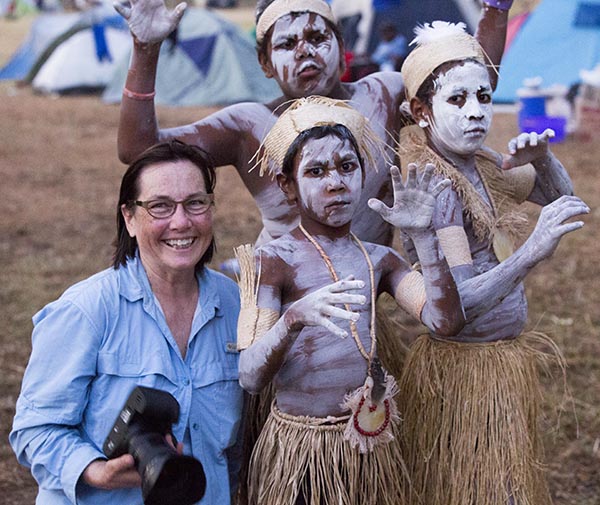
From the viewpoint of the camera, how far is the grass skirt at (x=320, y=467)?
2.12 meters

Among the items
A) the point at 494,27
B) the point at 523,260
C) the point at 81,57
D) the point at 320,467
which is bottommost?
the point at 320,467

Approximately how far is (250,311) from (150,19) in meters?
0.86

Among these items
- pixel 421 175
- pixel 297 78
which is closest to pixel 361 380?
pixel 421 175

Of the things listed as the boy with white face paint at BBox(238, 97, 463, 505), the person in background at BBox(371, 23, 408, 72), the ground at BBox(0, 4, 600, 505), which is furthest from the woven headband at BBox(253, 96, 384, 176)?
the person in background at BBox(371, 23, 408, 72)

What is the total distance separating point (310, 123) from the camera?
209 centimetres

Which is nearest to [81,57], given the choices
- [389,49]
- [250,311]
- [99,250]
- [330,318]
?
[389,49]

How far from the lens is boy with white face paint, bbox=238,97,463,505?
206cm

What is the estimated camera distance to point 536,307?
5.15 metres

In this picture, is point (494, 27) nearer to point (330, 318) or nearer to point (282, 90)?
point (282, 90)

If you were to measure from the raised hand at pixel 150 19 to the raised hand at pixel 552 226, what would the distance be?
1.08 meters

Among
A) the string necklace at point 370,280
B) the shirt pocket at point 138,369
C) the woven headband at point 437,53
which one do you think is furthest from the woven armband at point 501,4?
the shirt pocket at point 138,369

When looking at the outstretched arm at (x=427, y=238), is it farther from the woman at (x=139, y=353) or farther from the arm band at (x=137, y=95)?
the arm band at (x=137, y=95)

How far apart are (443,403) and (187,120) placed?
9306 mm

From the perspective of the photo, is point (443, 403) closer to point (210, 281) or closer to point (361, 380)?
point (361, 380)
